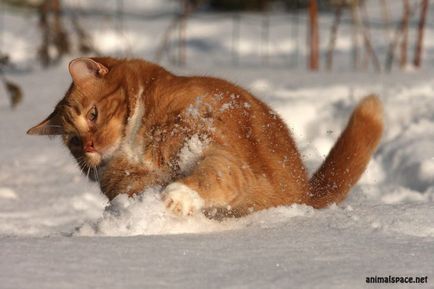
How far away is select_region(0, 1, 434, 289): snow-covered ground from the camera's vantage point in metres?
2.00

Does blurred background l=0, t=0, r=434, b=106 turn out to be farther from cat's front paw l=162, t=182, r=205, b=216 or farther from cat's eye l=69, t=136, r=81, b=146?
cat's front paw l=162, t=182, r=205, b=216

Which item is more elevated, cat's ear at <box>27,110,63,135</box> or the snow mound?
cat's ear at <box>27,110,63,135</box>

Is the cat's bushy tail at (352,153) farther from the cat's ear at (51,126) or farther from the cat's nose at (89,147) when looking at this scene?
the cat's ear at (51,126)

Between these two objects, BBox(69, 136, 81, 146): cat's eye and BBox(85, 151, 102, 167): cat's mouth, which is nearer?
BBox(85, 151, 102, 167): cat's mouth

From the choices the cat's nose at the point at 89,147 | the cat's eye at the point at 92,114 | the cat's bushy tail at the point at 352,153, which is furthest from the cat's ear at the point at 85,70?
the cat's bushy tail at the point at 352,153

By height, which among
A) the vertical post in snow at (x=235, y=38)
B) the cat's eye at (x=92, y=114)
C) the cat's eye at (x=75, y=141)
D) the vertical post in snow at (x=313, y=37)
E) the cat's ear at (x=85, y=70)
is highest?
the cat's ear at (x=85, y=70)

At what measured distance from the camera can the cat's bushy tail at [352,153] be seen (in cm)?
320

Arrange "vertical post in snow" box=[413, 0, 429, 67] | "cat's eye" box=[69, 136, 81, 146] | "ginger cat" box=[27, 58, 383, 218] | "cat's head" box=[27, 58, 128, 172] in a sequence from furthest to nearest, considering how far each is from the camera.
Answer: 1. "vertical post in snow" box=[413, 0, 429, 67]
2. "cat's eye" box=[69, 136, 81, 146]
3. "cat's head" box=[27, 58, 128, 172]
4. "ginger cat" box=[27, 58, 383, 218]

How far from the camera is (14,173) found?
14.7 ft

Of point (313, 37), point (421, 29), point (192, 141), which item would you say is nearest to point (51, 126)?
point (192, 141)

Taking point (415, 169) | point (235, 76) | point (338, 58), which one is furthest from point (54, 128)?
point (338, 58)

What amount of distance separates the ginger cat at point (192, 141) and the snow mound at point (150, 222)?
0.05 metres

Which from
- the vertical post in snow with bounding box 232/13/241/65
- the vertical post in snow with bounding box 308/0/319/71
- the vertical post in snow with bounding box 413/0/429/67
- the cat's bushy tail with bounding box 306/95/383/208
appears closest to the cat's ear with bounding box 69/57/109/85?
the cat's bushy tail with bounding box 306/95/383/208

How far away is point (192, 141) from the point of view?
2691mm
